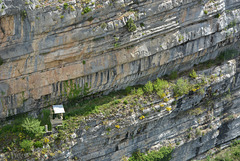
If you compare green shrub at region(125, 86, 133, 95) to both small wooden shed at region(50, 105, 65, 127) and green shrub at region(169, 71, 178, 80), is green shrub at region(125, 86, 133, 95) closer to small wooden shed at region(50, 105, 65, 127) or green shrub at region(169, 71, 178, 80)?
green shrub at region(169, 71, 178, 80)

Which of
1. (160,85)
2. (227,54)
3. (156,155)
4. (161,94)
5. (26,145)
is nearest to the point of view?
(26,145)

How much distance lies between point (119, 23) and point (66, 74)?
382 cm

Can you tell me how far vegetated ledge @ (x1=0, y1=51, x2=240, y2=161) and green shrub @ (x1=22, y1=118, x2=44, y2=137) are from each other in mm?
274

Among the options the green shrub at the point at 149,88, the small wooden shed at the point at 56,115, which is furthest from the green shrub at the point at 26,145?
the green shrub at the point at 149,88

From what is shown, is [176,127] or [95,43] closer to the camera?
[95,43]

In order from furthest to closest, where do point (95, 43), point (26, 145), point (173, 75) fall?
point (173, 75)
point (95, 43)
point (26, 145)

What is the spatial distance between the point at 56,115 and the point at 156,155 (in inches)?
252

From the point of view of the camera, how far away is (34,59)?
16.0m

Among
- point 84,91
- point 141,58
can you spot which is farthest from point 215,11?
point 84,91

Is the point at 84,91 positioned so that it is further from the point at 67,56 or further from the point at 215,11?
the point at 215,11

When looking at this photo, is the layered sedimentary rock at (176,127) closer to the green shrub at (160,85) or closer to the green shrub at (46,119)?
the green shrub at (160,85)

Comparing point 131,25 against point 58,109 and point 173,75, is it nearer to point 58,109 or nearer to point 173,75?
point 173,75

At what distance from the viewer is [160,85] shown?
18.9 m

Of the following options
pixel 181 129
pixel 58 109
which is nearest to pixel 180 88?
pixel 181 129
